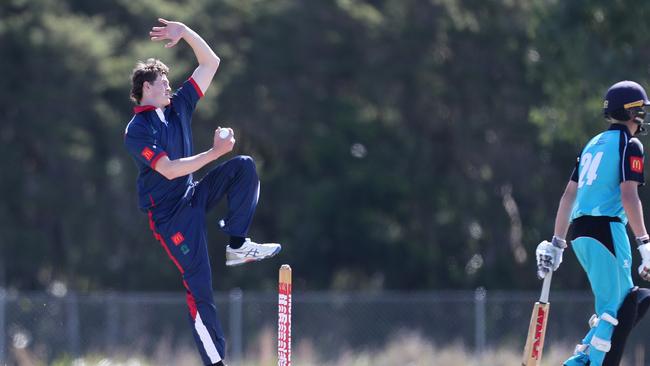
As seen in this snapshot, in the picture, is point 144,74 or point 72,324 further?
point 72,324

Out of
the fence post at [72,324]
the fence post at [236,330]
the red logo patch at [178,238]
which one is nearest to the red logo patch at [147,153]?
the red logo patch at [178,238]

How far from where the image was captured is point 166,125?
7.73 metres

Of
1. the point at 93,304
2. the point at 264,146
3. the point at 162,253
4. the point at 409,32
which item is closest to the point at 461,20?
the point at 409,32

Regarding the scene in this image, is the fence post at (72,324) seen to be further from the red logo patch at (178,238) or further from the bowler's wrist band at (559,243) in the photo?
the bowler's wrist band at (559,243)

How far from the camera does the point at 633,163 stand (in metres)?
7.51

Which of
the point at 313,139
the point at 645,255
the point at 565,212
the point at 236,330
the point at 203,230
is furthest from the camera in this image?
the point at 313,139

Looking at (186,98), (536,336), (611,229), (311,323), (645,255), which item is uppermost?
(186,98)

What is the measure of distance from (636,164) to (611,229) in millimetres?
463

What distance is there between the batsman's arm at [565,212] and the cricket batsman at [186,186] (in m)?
1.96

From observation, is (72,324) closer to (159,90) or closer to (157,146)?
(159,90)

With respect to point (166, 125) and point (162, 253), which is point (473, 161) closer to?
point (162, 253)

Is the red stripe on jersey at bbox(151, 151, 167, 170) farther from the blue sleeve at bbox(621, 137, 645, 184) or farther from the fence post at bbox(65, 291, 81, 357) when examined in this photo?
the fence post at bbox(65, 291, 81, 357)

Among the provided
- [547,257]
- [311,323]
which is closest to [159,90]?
[547,257]

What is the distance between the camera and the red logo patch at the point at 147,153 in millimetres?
7391
